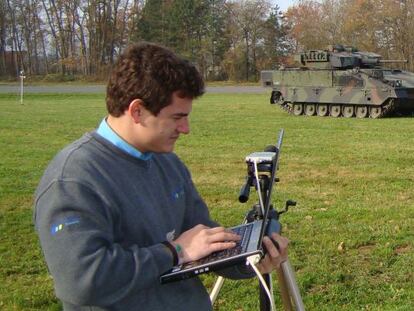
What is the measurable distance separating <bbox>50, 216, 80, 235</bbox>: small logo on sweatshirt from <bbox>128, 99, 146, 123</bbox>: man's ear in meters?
0.36

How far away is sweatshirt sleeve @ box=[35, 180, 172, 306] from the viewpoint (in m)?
1.75

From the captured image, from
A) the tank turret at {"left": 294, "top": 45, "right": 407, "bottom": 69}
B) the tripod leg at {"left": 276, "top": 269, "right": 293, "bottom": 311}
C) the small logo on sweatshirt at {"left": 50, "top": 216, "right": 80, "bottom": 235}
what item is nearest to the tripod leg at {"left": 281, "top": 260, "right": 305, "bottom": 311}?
the tripod leg at {"left": 276, "top": 269, "right": 293, "bottom": 311}

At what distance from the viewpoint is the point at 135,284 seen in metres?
→ 1.81

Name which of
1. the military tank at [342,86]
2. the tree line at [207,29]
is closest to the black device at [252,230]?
the military tank at [342,86]

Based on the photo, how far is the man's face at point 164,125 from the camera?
6.36 feet

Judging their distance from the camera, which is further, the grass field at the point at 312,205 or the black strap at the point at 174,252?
the grass field at the point at 312,205

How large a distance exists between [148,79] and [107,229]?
45 centimetres

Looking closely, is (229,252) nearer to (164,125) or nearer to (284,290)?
(164,125)

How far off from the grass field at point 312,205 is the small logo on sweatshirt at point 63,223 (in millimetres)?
3011

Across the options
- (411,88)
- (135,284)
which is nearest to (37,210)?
(135,284)

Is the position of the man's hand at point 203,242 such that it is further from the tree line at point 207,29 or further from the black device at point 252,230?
the tree line at point 207,29

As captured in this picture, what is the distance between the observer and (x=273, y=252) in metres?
2.03

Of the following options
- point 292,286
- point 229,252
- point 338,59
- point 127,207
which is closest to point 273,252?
point 229,252

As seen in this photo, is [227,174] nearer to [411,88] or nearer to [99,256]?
[99,256]
